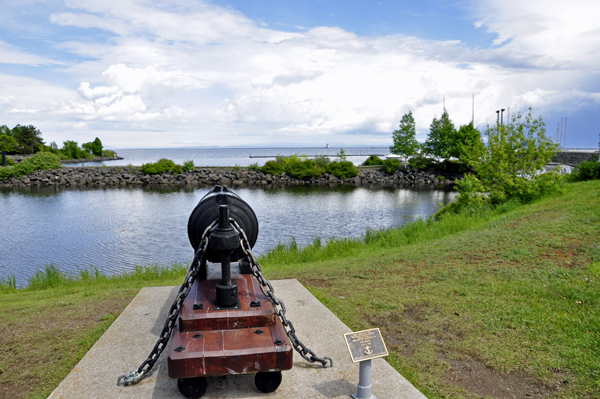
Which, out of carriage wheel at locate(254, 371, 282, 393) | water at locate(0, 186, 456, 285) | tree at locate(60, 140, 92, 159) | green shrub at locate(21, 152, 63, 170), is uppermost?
tree at locate(60, 140, 92, 159)

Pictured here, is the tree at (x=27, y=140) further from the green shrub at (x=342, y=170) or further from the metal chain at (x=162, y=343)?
the metal chain at (x=162, y=343)

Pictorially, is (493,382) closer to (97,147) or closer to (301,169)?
(301,169)

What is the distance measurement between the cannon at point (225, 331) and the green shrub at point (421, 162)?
2048 inches

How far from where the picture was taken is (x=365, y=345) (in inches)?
126

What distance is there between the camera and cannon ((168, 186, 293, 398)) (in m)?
3.11

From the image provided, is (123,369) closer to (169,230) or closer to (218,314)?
(218,314)

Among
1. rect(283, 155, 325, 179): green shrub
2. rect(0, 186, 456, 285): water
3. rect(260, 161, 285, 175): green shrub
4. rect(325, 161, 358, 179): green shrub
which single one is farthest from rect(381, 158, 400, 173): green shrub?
rect(0, 186, 456, 285): water

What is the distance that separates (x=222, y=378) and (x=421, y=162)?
5371 cm

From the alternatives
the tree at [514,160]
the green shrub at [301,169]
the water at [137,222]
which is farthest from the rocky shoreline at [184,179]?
the tree at [514,160]

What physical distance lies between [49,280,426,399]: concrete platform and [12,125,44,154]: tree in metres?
86.8

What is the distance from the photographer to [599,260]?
267 inches

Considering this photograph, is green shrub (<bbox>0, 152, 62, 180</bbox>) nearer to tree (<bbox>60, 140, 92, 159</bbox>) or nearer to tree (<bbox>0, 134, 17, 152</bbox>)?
tree (<bbox>0, 134, 17, 152</bbox>)

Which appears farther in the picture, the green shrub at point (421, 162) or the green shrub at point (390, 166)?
the green shrub at point (421, 162)

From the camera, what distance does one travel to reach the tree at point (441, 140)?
54.3m
